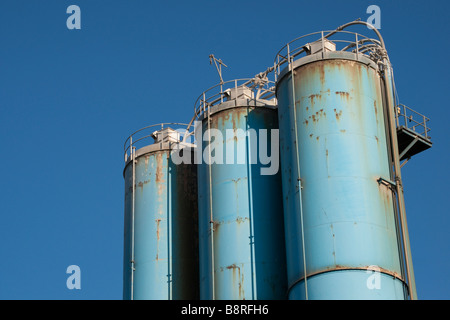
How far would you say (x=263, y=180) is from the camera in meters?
39.8

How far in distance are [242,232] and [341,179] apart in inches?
203

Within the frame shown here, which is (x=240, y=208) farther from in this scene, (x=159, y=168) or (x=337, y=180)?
(x=159, y=168)

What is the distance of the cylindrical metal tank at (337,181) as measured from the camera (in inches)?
1369

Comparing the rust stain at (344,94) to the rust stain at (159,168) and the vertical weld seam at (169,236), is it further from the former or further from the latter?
the rust stain at (159,168)

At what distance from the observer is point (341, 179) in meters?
35.9

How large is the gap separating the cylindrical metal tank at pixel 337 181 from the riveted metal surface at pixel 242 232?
1893mm

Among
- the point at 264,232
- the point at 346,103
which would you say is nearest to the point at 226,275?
the point at 264,232

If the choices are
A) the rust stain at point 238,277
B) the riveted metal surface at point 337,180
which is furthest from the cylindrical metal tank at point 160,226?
the riveted metal surface at point 337,180

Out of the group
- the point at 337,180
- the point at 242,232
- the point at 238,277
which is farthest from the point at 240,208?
the point at 337,180

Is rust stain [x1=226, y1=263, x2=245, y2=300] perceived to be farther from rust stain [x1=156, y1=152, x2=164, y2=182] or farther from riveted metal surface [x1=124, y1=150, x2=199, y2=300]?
rust stain [x1=156, y1=152, x2=164, y2=182]

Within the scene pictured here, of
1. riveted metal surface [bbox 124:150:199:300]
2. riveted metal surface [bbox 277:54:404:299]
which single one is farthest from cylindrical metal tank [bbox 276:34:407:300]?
riveted metal surface [bbox 124:150:199:300]

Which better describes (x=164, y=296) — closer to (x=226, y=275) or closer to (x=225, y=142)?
(x=226, y=275)

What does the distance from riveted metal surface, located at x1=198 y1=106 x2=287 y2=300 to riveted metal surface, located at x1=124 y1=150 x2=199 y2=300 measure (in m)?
2.50
